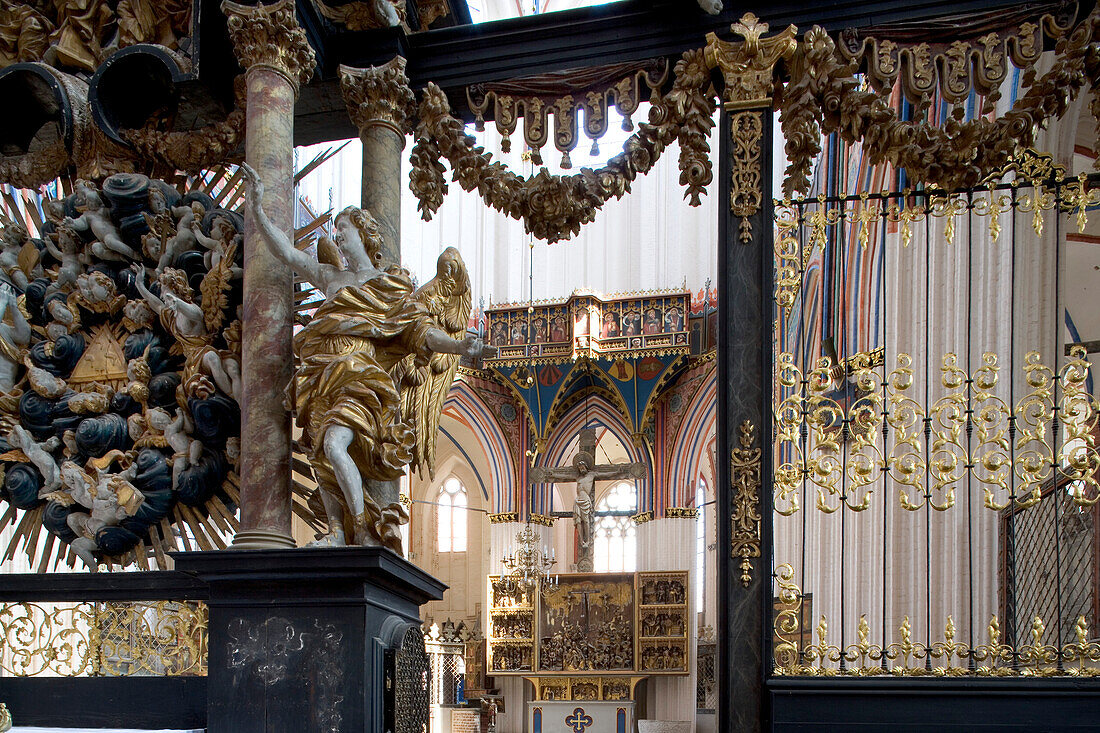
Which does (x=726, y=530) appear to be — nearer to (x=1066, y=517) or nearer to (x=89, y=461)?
(x=1066, y=517)

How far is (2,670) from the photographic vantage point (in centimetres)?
580

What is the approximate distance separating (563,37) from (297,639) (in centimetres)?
356

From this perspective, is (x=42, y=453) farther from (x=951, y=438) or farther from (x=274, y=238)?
(x=951, y=438)

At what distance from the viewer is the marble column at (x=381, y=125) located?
20.5ft

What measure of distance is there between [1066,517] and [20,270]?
5.88 m

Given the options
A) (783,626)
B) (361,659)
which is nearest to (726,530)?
(783,626)

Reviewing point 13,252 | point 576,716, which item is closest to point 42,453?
point 13,252

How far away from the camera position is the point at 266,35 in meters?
5.88

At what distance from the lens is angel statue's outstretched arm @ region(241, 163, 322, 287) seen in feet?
17.9

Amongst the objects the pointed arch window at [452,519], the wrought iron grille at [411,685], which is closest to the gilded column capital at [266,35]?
the wrought iron grille at [411,685]

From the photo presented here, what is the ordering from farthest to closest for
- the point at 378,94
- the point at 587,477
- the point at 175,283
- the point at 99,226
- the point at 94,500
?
the point at 587,477, the point at 378,94, the point at 99,226, the point at 175,283, the point at 94,500

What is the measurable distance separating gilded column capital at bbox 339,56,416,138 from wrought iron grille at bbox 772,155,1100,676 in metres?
2.23

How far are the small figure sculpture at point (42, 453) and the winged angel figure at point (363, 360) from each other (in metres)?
1.53

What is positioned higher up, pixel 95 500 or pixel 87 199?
pixel 87 199
